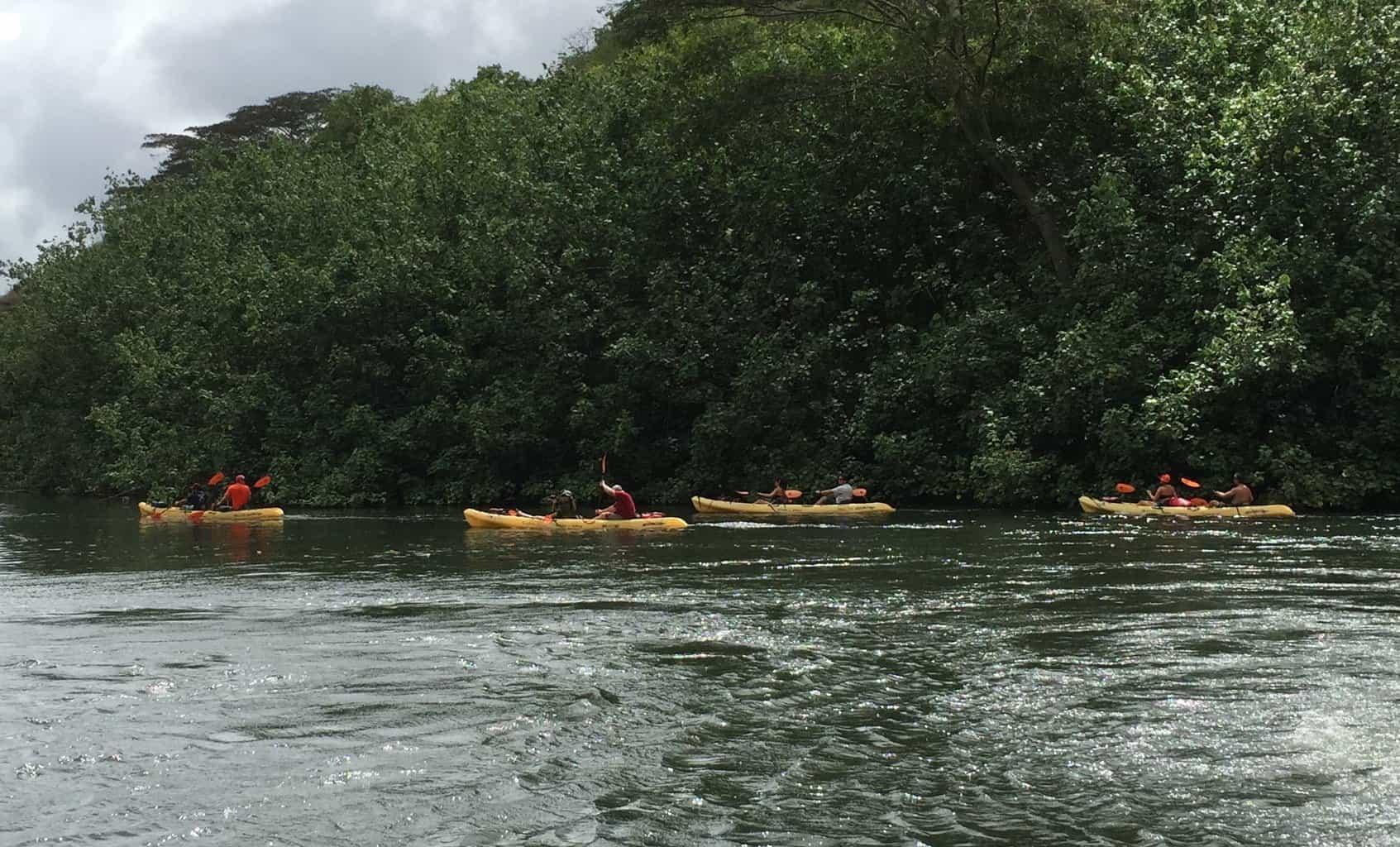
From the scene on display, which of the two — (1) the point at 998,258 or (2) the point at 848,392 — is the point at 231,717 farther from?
(1) the point at 998,258

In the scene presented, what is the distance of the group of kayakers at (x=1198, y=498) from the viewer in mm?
22578

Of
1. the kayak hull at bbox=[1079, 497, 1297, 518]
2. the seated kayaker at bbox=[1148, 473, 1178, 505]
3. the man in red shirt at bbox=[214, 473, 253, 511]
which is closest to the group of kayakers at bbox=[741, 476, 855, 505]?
the kayak hull at bbox=[1079, 497, 1297, 518]

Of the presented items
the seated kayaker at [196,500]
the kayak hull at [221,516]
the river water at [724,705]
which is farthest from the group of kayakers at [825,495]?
the seated kayaker at [196,500]

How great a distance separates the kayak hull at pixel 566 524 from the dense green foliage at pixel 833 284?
6.52m

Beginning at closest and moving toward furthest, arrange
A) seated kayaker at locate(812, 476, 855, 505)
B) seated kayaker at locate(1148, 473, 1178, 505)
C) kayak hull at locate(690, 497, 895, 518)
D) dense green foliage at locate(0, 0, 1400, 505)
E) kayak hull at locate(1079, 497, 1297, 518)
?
1. kayak hull at locate(1079, 497, 1297, 518)
2. seated kayaker at locate(1148, 473, 1178, 505)
3. dense green foliage at locate(0, 0, 1400, 505)
4. kayak hull at locate(690, 497, 895, 518)
5. seated kayaker at locate(812, 476, 855, 505)

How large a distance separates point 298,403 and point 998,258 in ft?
63.9

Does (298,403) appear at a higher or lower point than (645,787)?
higher

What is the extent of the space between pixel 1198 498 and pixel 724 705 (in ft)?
54.1

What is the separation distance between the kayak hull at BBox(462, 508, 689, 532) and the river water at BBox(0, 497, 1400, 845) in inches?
219

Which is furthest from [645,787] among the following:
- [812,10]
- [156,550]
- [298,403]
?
[298,403]

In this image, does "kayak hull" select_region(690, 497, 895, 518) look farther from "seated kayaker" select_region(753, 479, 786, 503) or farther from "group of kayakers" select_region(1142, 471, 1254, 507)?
"group of kayakers" select_region(1142, 471, 1254, 507)

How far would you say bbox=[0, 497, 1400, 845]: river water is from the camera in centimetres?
716

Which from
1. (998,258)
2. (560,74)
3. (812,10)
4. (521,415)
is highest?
(560,74)

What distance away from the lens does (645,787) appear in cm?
770
